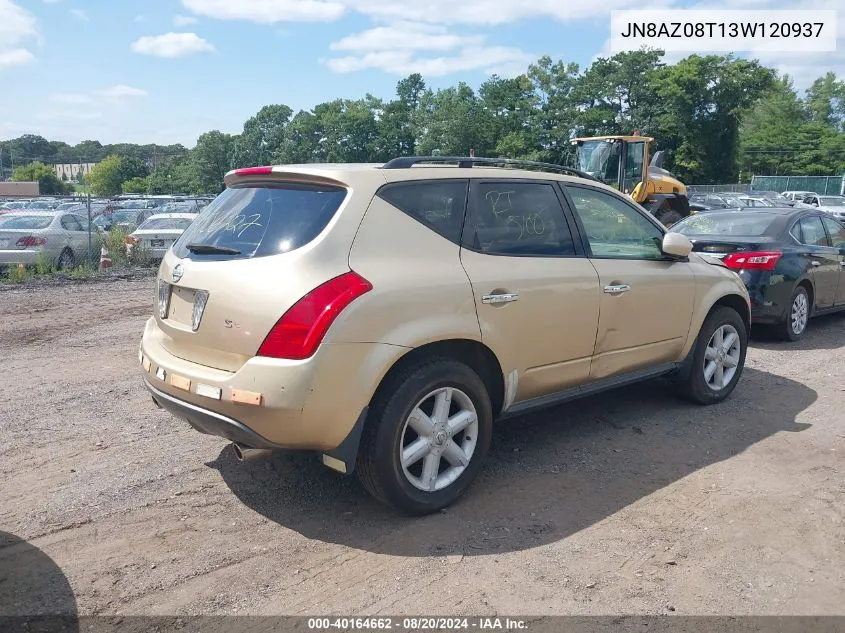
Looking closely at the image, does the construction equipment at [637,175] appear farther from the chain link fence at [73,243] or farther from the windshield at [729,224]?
the chain link fence at [73,243]

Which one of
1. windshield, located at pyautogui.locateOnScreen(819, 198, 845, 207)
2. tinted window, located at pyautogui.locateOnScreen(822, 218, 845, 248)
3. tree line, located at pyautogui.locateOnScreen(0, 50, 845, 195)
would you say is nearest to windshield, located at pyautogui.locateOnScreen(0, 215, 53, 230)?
tinted window, located at pyautogui.locateOnScreen(822, 218, 845, 248)

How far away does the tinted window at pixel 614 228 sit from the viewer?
4820mm

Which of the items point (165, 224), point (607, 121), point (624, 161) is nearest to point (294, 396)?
point (165, 224)

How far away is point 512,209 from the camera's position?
4.37 meters

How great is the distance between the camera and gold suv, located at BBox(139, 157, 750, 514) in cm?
337

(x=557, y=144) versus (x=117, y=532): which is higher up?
(x=557, y=144)

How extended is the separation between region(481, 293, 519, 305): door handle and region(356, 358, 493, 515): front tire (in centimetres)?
39

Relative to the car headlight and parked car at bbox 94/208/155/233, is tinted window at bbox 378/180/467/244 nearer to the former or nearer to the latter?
the car headlight

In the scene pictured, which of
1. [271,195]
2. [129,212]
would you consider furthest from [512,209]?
[129,212]

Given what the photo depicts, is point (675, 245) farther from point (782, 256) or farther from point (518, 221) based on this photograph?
point (782, 256)

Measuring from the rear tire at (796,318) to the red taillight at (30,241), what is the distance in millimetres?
12733

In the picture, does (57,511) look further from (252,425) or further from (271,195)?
(271,195)

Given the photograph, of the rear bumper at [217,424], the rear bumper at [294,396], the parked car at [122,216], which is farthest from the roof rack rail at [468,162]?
the parked car at [122,216]

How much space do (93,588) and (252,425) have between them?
3.19 ft
